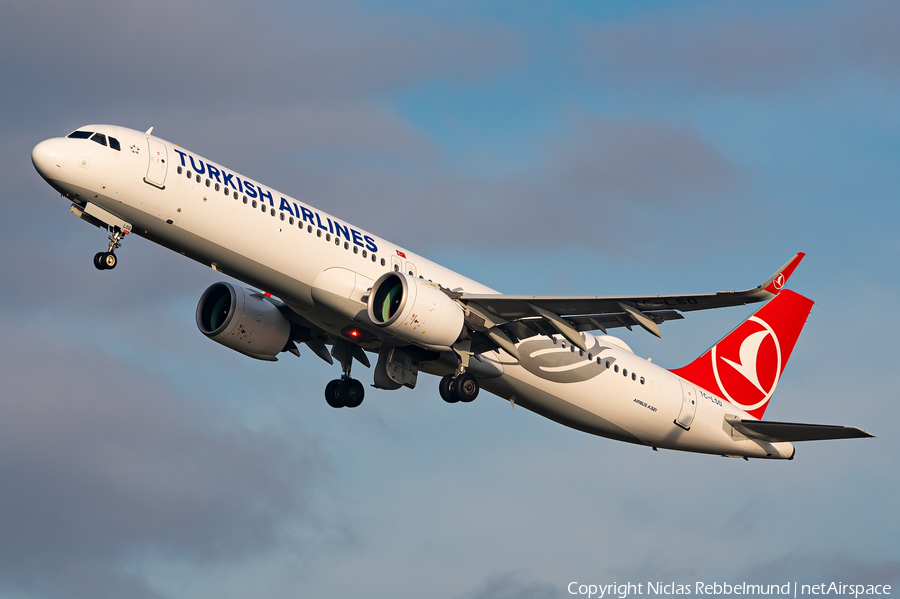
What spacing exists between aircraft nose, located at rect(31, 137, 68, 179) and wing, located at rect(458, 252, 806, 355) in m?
12.8

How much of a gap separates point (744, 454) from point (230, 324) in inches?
779

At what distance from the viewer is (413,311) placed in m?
35.2

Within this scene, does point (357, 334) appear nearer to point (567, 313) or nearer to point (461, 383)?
point (461, 383)

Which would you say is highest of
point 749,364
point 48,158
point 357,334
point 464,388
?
point 749,364

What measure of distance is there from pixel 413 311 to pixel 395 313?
1.85 feet

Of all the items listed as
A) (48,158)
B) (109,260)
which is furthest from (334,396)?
(48,158)

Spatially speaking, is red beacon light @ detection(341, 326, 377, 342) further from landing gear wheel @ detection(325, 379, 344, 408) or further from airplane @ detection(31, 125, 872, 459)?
landing gear wheel @ detection(325, 379, 344, 408)

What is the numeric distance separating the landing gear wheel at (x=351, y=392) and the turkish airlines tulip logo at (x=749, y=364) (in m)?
14.0

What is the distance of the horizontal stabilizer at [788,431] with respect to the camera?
39.6m

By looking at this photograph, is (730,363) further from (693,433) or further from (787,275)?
(787,275)

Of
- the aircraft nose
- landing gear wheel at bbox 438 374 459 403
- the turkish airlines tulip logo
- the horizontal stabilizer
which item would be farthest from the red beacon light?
the turkish airlines tulip logo

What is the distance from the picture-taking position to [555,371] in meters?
39.7

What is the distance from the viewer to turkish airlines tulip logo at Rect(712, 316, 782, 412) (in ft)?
151

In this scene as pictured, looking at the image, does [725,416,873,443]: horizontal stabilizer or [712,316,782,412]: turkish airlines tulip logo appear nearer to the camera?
[725,416,873,443]: horizontal stabilizer
